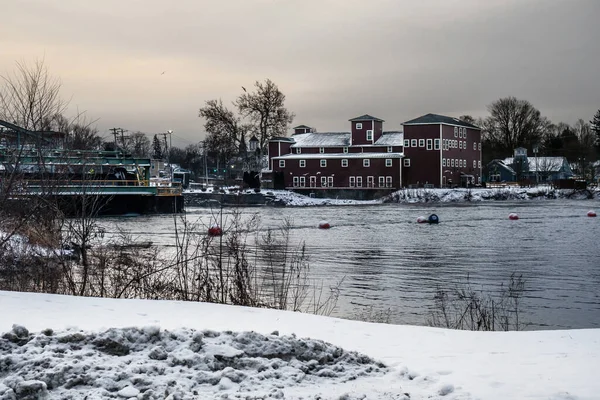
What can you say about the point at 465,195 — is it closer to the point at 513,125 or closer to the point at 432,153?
the point at 432,153

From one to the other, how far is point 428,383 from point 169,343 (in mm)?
2658

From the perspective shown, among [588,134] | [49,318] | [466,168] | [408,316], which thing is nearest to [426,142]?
[466,168]

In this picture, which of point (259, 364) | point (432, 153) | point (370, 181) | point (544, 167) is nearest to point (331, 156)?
point (370, 181)

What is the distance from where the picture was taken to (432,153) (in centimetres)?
8969

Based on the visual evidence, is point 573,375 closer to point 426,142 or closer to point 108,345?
point 108,345

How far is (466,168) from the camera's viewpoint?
9619 centimetres

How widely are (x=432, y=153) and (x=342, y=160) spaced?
12.7 m

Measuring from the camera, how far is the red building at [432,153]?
89625 mm

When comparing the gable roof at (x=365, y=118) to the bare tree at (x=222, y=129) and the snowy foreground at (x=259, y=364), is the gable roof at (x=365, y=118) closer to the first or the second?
the bare tree at (x=222, y=129)

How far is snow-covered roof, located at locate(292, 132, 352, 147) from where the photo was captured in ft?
319

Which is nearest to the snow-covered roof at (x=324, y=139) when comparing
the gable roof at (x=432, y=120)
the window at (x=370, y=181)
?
the window at (x=370, y=181)

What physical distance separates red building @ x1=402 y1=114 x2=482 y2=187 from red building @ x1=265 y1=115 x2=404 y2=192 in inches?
67.5

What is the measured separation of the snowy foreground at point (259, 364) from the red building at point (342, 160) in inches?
3182

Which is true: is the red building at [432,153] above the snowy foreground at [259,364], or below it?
above
